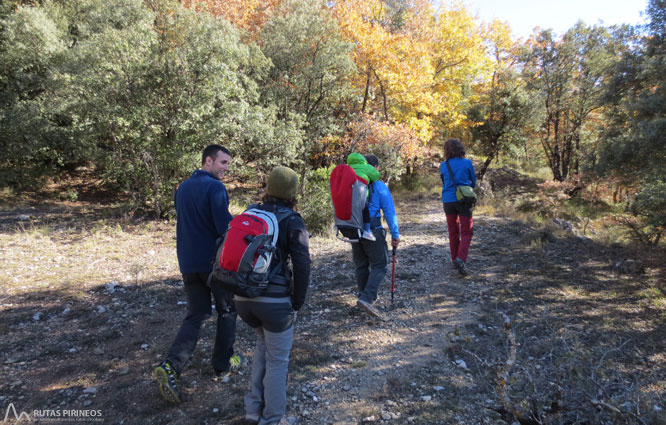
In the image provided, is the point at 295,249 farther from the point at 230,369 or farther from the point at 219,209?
the point at 230,369

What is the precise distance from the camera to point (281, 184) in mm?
2711

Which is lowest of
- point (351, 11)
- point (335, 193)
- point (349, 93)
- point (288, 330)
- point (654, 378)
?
point (654, 378)

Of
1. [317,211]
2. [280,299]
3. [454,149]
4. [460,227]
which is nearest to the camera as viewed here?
[280,299]

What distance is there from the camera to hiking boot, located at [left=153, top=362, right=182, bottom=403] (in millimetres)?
3053

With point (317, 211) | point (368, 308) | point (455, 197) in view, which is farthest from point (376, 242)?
point (317, 211)

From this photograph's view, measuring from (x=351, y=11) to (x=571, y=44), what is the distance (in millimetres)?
11290

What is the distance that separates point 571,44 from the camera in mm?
16906

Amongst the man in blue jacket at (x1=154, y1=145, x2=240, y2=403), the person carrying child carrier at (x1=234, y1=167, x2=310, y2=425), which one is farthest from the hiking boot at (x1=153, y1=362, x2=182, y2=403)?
the person carrying child carrier at (x1=234, y1=167, x2=310, y2=425)

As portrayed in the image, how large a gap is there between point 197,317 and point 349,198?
7.06 feet

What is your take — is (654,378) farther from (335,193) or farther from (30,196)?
(30,196)

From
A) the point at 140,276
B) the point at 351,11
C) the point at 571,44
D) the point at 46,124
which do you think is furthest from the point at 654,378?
the point at 571,44

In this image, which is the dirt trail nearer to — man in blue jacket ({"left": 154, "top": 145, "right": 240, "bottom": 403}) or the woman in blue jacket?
man in blue jacket ({"left": 154, "top": 145, "right": 240, "bottom": 403})

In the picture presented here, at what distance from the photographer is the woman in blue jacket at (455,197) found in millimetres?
5754

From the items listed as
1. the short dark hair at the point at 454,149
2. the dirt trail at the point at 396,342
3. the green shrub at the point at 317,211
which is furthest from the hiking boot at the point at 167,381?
the green shrub at the point at 317,211
